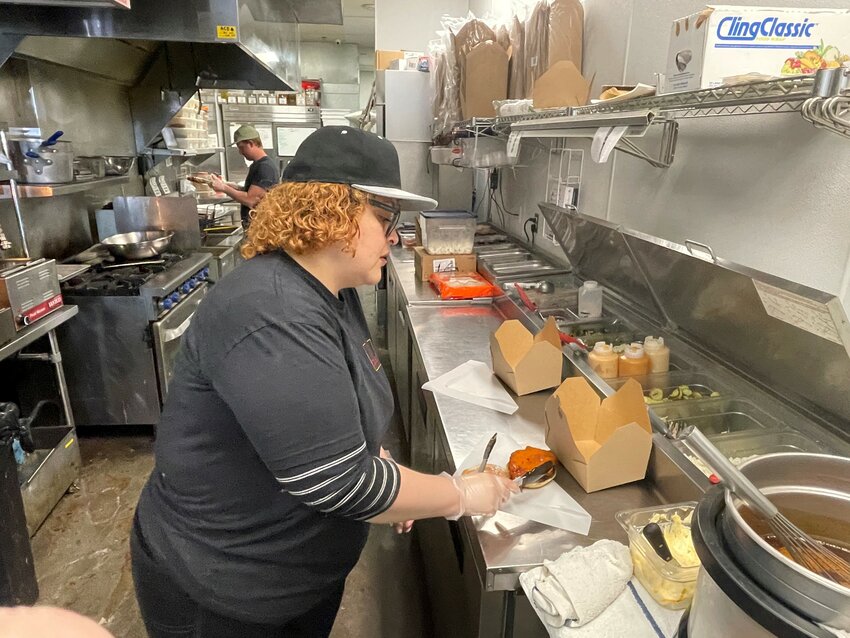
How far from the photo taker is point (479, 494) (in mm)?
1082

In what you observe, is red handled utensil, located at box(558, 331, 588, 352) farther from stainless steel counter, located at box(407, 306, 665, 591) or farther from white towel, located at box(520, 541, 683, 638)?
white towel, located at box(520, 541, 683, 638)

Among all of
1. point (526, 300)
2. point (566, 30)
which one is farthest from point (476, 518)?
point (566, 30)

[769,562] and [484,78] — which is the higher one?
[484,78]

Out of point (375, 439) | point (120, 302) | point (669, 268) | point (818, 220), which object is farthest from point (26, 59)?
point (818, 220)

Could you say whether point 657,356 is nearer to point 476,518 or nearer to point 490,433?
point 490,433

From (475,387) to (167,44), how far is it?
3813 millimetres

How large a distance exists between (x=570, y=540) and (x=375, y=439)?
0.43 m

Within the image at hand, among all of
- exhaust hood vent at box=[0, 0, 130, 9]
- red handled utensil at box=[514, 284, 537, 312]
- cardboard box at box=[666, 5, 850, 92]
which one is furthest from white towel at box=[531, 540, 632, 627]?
exhaust hood vent at box=[0, 0, 130, 9]

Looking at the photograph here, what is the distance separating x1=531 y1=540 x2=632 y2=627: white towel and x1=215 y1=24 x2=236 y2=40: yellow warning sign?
8.87 ft

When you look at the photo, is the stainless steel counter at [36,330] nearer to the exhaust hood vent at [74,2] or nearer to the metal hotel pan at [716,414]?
the exhaust hood vent at [74,2]

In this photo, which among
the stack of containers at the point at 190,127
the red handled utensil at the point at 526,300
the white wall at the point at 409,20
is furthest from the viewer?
the white wall at the point at 409,20

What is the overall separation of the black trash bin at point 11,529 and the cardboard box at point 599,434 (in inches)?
65.5

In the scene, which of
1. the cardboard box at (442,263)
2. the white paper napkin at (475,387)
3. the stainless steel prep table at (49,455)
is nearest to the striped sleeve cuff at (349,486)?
the white paper napkin at (475,387)

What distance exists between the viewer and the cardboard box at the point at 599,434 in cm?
117
